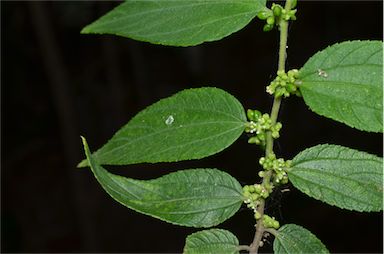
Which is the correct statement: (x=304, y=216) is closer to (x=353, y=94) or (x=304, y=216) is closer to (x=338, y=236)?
(x=338, y=236)

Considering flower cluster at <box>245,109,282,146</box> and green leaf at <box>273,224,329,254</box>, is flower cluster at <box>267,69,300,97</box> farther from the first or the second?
green leaf at <box>273,224,329,254</box>

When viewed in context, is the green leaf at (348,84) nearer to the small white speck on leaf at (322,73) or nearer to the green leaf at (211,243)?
the small white speck on leaf at (322,73)

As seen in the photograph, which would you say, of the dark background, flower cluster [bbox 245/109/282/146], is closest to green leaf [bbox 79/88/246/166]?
flower cluster [bbox 245/109/282/146]

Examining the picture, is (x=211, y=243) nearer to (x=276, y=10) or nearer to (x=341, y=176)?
(x=341, y=176)

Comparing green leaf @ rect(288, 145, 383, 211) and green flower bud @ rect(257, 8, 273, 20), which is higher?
green flower bud @ rect(257, 8, 273, 20)

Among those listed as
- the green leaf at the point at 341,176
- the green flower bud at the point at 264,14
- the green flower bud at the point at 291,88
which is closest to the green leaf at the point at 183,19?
the green flower bud at the point at 264,14

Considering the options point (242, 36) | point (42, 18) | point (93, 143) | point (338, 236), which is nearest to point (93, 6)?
point (42, 18)
